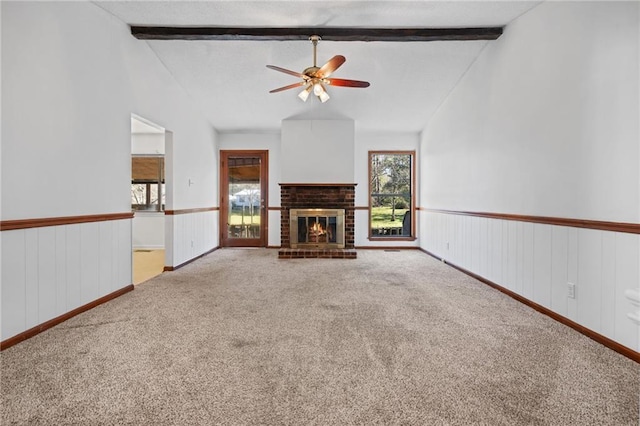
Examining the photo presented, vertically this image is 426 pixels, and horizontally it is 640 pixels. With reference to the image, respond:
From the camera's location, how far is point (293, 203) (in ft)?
19.4

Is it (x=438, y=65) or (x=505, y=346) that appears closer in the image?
(x=505, y=346)

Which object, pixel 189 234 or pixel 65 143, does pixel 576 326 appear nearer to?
pixel 65 143

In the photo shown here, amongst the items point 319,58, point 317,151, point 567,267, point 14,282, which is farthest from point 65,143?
point 567,267

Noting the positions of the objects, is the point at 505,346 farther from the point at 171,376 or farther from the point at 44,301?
the point at 44,301

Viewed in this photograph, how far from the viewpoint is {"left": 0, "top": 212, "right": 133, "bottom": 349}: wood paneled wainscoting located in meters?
2.18

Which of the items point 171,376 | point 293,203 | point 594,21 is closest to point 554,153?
point 594,21

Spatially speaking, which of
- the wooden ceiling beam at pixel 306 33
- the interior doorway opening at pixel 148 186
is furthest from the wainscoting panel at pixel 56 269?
the interior doorway opening at pixel 148 186

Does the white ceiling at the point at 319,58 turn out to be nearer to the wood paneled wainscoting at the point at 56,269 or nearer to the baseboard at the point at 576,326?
the wood paneled wainscoting at the point at 56,269

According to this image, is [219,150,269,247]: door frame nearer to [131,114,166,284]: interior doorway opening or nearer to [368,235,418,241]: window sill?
[131,114,166,284]: interior doorway opening

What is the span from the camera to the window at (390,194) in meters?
6.78

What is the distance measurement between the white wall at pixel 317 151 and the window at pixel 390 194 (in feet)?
3.60

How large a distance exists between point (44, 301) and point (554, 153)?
4294 millimetres

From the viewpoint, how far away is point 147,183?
6922mm

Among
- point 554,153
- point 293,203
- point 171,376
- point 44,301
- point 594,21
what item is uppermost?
point 594,21
